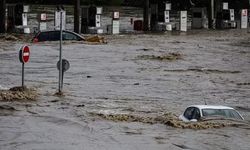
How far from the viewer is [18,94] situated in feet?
64.2

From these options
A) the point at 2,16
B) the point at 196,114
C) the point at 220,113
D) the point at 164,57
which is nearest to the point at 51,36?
the point at 164,57

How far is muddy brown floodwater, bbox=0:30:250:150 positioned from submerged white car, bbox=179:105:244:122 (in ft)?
2.05

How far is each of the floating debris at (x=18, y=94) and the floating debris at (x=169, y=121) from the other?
280cm

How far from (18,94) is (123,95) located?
379 cm

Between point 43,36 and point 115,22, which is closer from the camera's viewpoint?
point 43,36

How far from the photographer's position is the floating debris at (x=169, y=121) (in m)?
15.7

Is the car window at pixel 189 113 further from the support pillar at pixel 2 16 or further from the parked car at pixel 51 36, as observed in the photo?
the support pillar at pixel 2 16

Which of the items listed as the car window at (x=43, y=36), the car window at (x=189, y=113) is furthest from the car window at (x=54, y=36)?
the car window at (x=189, y=113)

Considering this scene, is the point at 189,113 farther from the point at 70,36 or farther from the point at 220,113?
the point at 70,36

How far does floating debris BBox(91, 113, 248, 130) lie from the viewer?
1570cm

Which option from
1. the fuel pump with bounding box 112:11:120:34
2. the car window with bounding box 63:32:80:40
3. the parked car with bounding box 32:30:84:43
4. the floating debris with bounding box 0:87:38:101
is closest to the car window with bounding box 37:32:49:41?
the parked car with bounding box 32:30:84:43

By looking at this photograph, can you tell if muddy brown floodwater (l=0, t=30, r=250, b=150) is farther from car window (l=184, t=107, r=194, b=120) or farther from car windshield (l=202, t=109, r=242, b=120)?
car windshield (l=202, t=109, r=242, b=120)

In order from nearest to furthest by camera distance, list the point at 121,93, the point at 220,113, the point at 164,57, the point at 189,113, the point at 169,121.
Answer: the point at 169,121 → the point at 220,113 → the point at 189,113 → the point at 121,93 → the point at 164,57

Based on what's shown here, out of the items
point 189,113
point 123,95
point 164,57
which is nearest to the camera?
point 189,113
